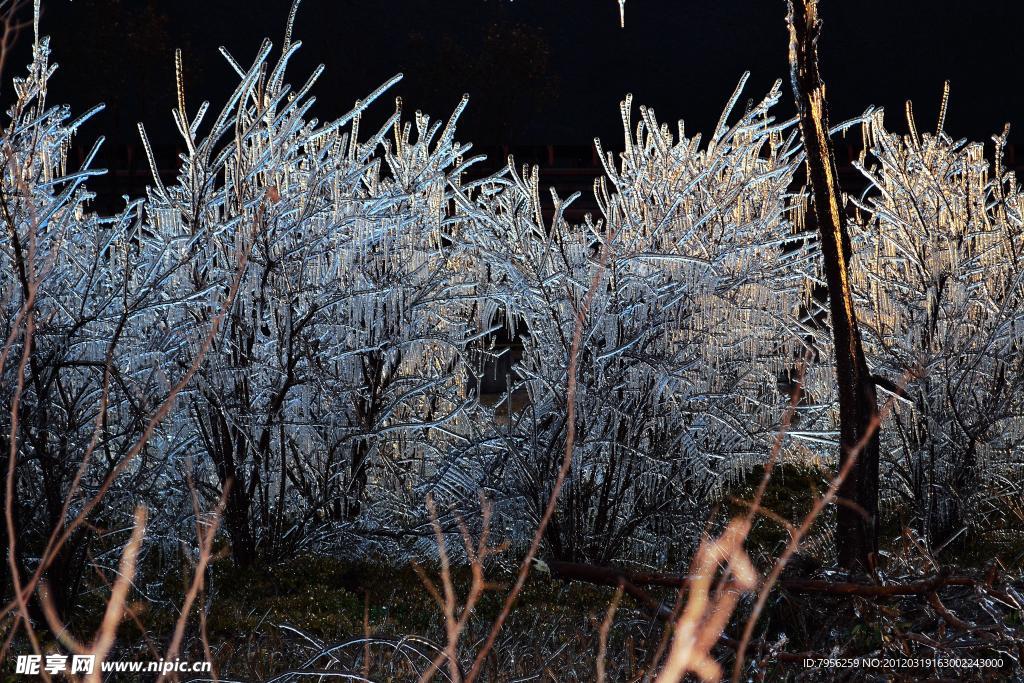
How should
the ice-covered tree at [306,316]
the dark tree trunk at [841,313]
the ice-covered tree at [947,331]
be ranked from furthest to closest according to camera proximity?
the ice-covered tree at [947,331], the ice-covered tree at [306,316], the dark tree trunk at [841,313]

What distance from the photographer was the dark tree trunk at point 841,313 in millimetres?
4598

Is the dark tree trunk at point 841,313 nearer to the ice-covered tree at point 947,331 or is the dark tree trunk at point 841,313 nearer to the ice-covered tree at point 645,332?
the ice-covered tree at point 645,332

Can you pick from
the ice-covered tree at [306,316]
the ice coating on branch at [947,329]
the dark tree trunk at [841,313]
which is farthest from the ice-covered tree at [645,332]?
the dark tree trunk at [841,313]

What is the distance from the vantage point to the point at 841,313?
180 inches

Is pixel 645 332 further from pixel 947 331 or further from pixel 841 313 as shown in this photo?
pixel 947 331

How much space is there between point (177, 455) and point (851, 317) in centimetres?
428

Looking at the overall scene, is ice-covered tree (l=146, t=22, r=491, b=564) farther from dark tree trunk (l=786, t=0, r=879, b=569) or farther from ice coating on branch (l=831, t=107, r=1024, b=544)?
ice coating on branch (l=831, t=107, r=1024, b=544)

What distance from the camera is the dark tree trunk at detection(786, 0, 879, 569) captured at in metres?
4.60

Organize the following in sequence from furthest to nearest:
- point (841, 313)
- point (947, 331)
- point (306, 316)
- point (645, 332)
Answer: point (947, 331) < point (645, 332) < point (306, 316) < point (841, 313)

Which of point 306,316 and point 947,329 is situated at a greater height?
point 306,316

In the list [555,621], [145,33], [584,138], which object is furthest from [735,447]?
[584,138]

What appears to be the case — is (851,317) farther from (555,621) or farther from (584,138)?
(584,138)

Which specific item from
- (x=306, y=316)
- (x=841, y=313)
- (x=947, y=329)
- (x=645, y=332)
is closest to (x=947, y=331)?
(x=947, y=329)

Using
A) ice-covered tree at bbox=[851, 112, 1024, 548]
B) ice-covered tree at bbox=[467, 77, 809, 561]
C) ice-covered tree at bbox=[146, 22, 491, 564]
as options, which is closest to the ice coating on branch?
ice-covered tree at bbox=[851, 112, 1024, 548]
